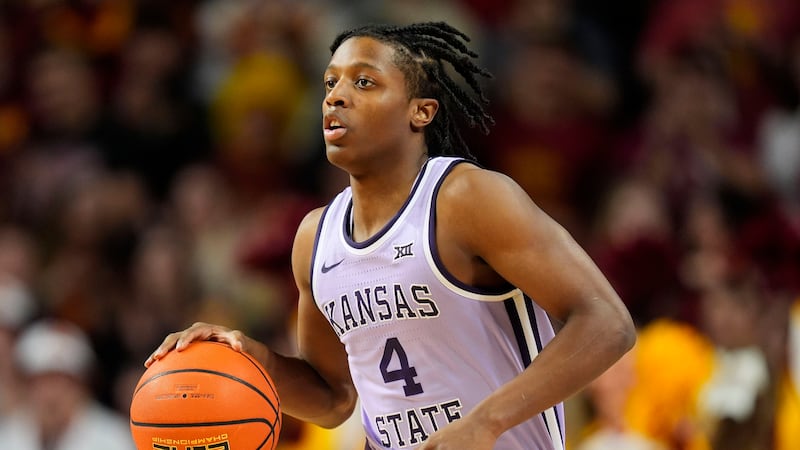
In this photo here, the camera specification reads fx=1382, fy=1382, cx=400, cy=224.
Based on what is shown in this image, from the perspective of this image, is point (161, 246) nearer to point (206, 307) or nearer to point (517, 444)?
point (206, 307)

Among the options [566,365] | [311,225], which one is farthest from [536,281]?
[311,225]

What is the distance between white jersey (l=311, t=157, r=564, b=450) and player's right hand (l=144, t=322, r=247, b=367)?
0.34m

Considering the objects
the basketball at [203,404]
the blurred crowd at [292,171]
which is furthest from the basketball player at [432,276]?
the blurred crowd at [292,171]

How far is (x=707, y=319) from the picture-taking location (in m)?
6.84

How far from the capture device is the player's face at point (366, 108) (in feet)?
13.2

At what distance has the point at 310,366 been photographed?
4574 mm

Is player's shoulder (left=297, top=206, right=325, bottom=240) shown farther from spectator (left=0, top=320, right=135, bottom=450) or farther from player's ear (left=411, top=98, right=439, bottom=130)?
spectator (left=0, top=320, right=135, bottom=450)

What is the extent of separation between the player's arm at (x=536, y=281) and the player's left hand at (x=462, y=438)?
0.06ft

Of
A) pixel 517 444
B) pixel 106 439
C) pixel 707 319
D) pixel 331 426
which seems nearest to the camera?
pixel 517 444

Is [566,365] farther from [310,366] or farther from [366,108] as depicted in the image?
[310,366]

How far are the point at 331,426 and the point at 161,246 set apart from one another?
15.0 feet

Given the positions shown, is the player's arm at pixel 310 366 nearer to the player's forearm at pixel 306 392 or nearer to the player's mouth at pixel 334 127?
the player's forearm at pixel 306 392

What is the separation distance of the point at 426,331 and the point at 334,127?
664 mm

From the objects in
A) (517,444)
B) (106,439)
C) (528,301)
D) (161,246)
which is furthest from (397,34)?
(161,246)
